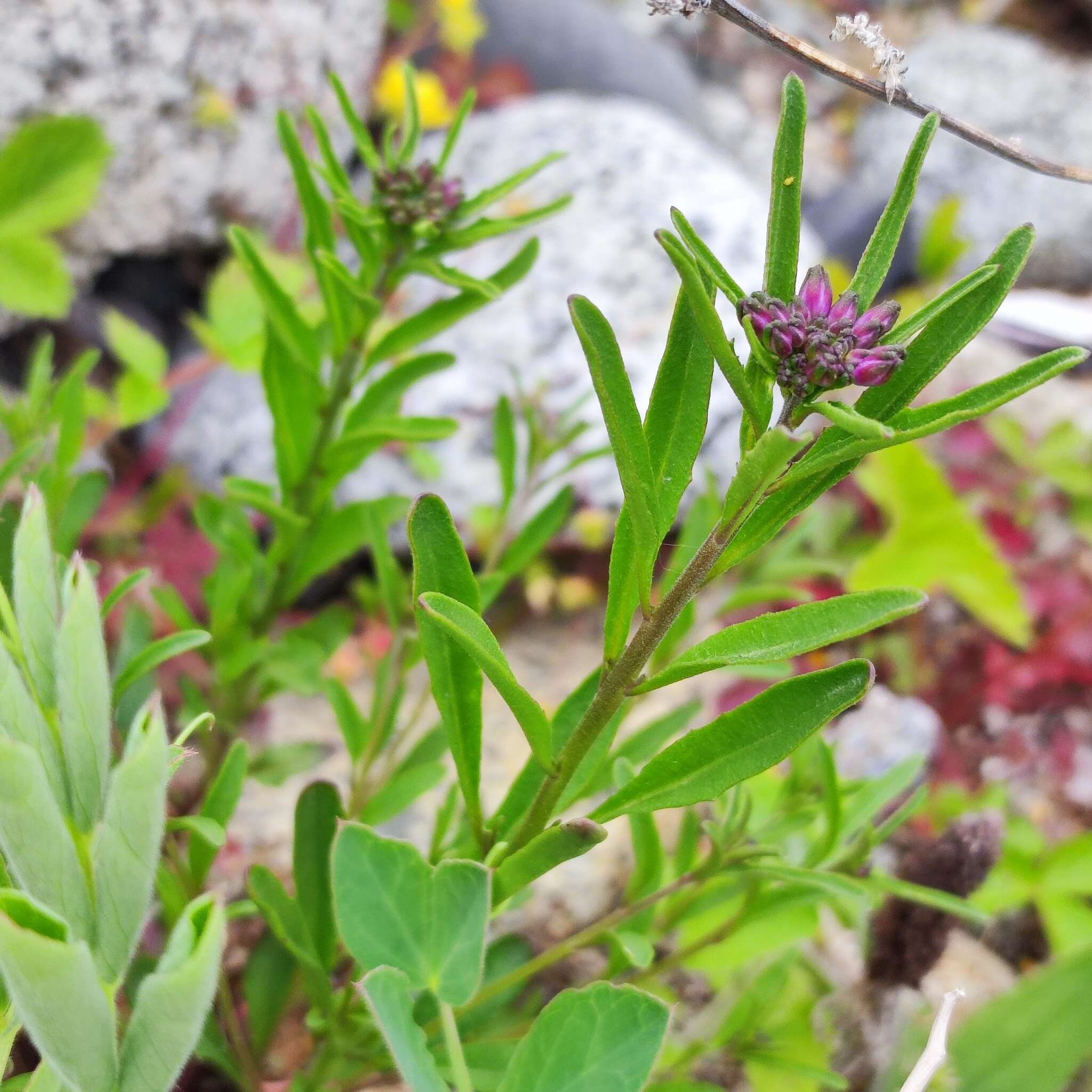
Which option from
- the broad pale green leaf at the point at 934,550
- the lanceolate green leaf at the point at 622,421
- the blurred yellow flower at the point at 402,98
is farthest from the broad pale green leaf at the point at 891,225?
the blurred yellow flower at the point at 402,98

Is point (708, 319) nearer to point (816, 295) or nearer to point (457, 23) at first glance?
point (816, 295)

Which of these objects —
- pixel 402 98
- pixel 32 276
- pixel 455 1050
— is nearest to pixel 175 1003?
pixel 455 1050

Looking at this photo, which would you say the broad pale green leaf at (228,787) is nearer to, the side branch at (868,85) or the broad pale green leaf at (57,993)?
the broad pale green leaf at (57,993)

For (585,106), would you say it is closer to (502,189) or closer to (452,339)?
(452,339)

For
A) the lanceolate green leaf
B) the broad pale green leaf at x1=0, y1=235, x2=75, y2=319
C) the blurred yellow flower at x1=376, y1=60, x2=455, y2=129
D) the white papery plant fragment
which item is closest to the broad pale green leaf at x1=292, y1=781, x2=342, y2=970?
the lanceolate green leaf

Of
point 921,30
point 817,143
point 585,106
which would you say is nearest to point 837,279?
point 585,106

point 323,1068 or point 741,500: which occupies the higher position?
point 741,500
